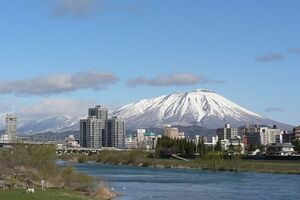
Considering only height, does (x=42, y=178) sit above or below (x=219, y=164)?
below

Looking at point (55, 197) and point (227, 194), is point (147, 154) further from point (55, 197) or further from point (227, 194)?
point (55, 197)

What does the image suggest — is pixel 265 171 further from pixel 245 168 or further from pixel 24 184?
pixel 24 184

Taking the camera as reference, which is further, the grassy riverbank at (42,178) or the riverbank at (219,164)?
the riverbank at (219,164)

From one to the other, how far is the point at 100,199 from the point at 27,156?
93.4 feet

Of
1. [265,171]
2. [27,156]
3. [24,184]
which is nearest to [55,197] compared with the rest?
[24,184]

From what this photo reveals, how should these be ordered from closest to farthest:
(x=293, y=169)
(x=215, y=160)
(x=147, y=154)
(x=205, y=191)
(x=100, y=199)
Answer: (x=100, y=199) → (x=205, y=191) → (x=293, y=169) → (x=215, y=160) → (x=147, y=154)

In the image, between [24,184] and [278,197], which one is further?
[278,197]

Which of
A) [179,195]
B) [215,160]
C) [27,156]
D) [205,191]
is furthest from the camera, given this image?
[215,160]

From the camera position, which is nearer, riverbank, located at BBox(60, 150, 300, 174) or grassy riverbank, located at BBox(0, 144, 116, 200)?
grassy riverbank, located at BBox(0, 144, 116, 200)

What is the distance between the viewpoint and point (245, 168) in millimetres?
133750

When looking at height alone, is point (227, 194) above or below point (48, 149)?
below

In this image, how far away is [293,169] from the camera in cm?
12362

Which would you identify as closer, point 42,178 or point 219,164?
point 42,178

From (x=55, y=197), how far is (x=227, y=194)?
2744 cm
